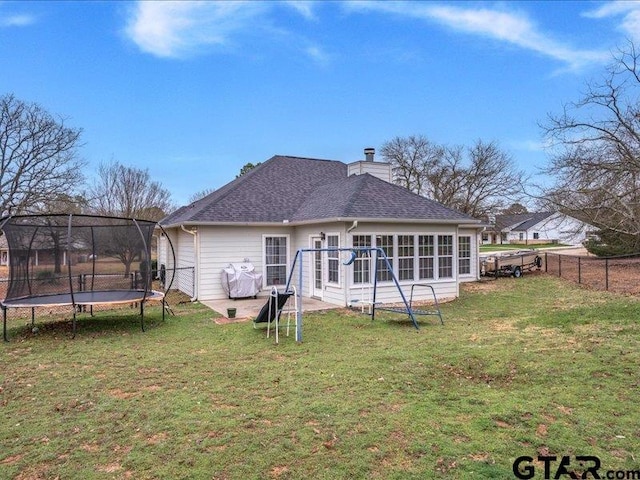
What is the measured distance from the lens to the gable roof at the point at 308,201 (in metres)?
11.6

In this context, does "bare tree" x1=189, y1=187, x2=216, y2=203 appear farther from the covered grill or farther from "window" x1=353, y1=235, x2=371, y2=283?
"window" x1=353, y1=235, x2=371, y2=283

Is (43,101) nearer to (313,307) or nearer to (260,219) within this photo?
(260,219)

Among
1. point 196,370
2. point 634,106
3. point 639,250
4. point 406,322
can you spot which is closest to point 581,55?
point 634,106

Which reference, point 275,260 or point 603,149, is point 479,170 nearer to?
point 603,149

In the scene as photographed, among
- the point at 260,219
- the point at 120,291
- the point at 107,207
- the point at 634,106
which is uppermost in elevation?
the point at 634,106

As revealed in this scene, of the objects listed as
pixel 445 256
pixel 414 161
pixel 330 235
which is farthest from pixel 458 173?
pixel 330 235

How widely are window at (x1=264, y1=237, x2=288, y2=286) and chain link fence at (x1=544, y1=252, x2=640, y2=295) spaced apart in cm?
1017

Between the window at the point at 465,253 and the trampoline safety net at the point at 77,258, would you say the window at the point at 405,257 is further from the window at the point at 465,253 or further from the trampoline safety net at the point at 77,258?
the trampoline safety net at the point at 77,258

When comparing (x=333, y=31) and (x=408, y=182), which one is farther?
(x=408, y=182)

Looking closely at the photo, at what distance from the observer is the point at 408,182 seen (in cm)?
3253

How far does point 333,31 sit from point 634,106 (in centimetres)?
1003

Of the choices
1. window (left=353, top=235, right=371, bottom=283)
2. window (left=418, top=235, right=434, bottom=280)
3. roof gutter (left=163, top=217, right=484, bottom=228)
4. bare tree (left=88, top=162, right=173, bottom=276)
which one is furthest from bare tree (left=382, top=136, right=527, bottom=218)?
window (left=353, top=235, right=371, bottom=283)

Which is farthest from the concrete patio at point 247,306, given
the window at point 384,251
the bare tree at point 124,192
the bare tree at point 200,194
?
the bare tree at point 200,194

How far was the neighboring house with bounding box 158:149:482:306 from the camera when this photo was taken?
1119cm
